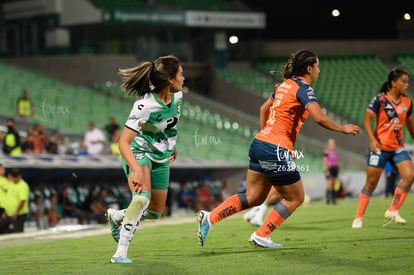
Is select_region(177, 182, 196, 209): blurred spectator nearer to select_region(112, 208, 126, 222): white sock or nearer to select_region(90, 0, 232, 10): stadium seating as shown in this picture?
select_region(90, 0, 232, 10): stadium seating

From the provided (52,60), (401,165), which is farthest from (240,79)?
(401,165)

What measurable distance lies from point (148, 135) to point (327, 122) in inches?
71.3

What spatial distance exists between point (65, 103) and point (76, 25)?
367 inches

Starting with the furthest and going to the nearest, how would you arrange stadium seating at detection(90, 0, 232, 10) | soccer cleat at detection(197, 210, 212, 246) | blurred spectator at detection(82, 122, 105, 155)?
stadium seating at detection(90, 0, 232, 10), blurred spectator at detection(82, 122, 105, 155), soccer cleat at detection(197, 210, 212, 246)

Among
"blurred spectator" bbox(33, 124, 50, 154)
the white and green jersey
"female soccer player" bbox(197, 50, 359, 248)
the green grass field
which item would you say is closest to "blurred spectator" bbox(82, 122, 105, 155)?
"blurred spectator" bbox(33, 124, 50, 154)

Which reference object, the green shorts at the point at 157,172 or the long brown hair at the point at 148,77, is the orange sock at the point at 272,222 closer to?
the green shorts at the point at 157,172

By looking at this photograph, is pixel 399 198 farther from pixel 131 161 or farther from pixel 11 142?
pixel 11 142

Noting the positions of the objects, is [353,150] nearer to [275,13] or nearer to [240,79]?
[240,79]

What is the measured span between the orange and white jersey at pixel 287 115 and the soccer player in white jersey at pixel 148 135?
1164mm

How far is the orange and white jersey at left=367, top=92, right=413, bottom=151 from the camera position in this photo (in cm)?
→ 1273

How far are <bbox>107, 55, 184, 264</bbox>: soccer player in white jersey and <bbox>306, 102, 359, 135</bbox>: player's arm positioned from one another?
4.52ft

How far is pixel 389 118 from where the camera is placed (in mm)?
12781

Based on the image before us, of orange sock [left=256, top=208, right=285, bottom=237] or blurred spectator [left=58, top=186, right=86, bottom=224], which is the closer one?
orange sock [left=256, top=208, right=285, bottom=237]

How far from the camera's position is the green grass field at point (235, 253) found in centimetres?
857
